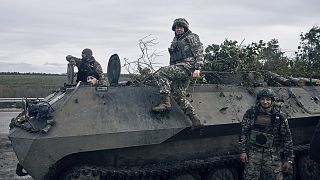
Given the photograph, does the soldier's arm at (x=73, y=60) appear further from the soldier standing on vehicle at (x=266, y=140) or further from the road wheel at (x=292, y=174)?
the road wheel at (x=292, y=174)

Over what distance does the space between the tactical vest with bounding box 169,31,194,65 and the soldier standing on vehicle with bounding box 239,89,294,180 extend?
177 centimetres

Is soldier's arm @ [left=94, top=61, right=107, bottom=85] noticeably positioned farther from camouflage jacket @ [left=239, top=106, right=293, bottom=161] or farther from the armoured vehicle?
camouflage jacket @ [left=239, top=106, right=293, bottom=161]

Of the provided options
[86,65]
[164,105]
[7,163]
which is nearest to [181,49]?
[164,105]

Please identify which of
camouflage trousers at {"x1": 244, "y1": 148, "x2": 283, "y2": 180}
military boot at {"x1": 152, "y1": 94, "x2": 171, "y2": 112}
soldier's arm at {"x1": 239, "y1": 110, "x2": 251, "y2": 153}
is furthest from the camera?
military boot at {"x1": 152, "y1": 94, "x2": 171, "y2": 112}

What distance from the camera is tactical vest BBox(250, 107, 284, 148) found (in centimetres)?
684

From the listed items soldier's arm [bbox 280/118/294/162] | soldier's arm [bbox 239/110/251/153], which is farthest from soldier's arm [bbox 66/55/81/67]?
soldier's arm [bbox 280/118/294/162]

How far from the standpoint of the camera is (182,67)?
8.02 meters

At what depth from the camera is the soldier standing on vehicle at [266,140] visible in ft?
22.4

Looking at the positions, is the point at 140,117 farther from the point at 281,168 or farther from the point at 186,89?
the point at 281,168

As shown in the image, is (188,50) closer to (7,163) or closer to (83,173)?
(83,173)

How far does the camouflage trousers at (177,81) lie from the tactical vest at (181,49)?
34cm

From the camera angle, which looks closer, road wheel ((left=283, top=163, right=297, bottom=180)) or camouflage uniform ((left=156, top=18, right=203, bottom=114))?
camouflage uniform ((left=156, top=18, right=203, bottom=114))

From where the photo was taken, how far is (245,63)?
10.9 m

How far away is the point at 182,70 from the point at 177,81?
218mm
